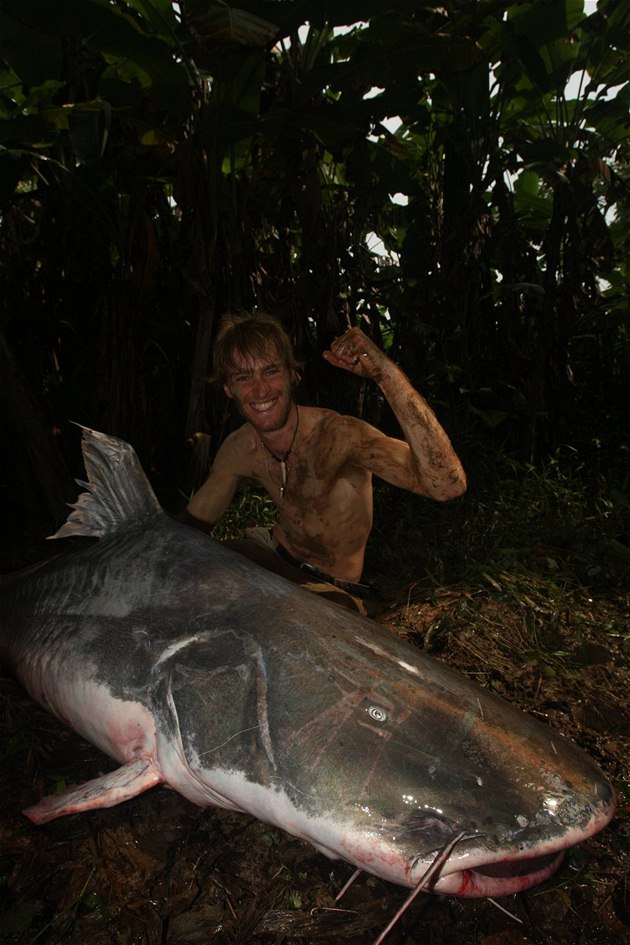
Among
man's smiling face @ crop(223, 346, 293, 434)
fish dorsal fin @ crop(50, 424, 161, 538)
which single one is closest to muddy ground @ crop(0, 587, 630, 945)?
fish dorsal fin @ crop(50, 424, 161, 538)

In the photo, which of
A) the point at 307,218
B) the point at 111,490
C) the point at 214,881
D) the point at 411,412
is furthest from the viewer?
the point at 307,218

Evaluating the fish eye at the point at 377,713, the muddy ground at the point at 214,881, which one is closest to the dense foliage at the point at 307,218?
the muddy ground at the point at 214,881

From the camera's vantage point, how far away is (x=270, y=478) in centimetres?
306

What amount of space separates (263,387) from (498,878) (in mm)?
1889

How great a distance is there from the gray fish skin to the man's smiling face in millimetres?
650

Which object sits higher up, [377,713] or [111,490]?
[111,490]

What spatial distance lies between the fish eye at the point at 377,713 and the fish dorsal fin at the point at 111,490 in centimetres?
123

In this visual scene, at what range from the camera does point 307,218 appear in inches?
185

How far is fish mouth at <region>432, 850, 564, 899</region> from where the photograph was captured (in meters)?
1.40

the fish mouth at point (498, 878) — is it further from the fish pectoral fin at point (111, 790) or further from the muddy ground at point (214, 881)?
the fish pectoral fin at point (111, 790)

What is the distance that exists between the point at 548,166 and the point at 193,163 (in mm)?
2624

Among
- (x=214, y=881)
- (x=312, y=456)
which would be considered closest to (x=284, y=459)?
(x=312, y=456)

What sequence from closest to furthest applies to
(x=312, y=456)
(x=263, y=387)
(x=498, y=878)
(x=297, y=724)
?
(x=498, y=878)
(x=297, y=724)
(x=263, y=387)
(x=312, y=456)

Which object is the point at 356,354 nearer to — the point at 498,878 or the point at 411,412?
the point at 411,412
